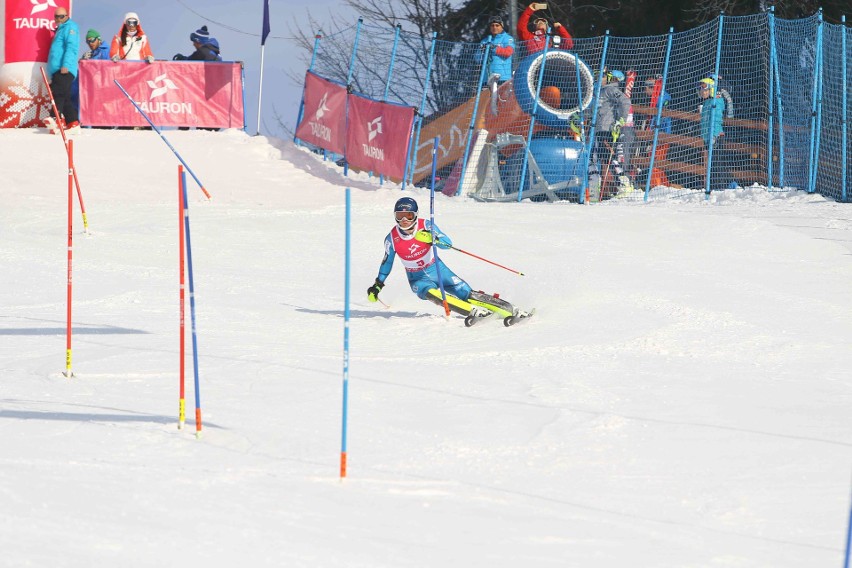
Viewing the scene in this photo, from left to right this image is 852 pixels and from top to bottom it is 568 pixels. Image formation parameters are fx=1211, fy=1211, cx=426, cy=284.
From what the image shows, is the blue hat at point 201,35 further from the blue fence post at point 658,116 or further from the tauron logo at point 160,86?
the blue fence post at point 658,116

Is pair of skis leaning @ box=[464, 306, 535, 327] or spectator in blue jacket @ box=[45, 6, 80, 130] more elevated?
spectator in blue jacket @ box=[45, 6, 80, 130]

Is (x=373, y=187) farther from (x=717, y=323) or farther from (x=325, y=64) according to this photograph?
(x=717, y=323)

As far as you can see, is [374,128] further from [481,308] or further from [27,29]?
[481,308]

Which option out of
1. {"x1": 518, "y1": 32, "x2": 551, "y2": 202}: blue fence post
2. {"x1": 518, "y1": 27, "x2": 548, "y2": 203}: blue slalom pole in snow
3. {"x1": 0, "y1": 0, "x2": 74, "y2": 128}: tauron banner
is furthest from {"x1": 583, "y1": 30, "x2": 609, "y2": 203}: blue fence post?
{"x1": 0, "y1": 0, "x2": 74, "y2": 128}: tauron banner

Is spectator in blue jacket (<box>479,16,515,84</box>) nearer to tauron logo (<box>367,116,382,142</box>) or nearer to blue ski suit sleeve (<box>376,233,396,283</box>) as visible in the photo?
tauron logo (<box>367,116,382,142</box>)

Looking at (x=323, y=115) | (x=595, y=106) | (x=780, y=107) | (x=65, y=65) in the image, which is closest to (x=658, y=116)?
(x=595, y=106)

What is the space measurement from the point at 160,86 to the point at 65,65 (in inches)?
62.4

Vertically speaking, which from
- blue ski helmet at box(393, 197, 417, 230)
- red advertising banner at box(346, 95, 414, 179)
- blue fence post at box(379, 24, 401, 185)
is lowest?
blue ski helmet at box(393, 197, 417, 230)

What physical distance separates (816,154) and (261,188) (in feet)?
28.6

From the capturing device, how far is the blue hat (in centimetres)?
2125

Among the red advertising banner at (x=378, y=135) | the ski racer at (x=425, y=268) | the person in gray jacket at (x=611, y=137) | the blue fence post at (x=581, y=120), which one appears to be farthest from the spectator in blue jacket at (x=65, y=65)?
the ski racer at (x=425, y=268)

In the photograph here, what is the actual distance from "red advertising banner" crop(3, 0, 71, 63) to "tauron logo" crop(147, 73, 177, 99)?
7.29ft

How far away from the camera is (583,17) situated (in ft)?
86.3

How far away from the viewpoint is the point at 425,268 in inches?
472
